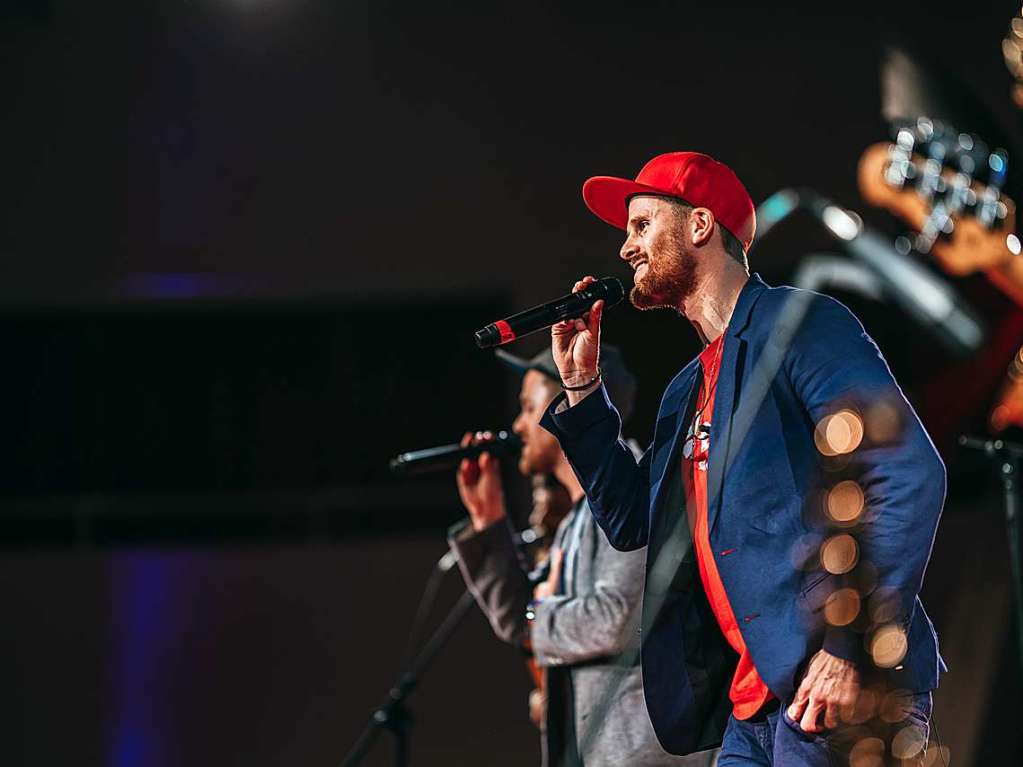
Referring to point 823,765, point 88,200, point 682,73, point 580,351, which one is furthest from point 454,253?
point 823,765

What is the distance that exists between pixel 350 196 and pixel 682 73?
1.47 metres

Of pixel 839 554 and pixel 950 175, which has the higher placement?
pixel 950 175

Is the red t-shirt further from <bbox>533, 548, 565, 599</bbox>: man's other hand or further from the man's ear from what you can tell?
<bbox>533, 548, 565, 599</bbox>: man's other hand

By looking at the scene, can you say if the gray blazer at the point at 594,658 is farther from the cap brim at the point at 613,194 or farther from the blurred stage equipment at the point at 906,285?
the blurred stage equipment at the point at 906,285

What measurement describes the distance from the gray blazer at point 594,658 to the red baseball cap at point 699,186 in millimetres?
685

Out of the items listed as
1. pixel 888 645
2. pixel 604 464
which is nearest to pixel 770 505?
pixel 888 645

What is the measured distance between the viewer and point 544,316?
1885 millimetres

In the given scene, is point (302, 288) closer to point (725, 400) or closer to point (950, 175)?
point (950, 175)

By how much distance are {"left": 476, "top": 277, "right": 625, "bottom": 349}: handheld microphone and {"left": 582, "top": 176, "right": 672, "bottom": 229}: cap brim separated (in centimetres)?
14

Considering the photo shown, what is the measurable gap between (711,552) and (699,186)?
0.56 metres

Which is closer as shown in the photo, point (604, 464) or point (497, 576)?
point (604, 464)

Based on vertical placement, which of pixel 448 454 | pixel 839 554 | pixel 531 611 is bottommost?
pixel 531 611

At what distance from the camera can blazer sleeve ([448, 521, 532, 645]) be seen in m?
2.65

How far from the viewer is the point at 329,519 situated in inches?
201
